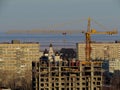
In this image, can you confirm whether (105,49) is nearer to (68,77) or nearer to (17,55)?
(17,55)

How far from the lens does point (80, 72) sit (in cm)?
2212

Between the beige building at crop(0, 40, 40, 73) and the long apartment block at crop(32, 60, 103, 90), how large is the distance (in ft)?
63.9

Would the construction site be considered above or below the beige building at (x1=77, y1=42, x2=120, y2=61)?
below

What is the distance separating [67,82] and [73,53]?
25.2 metres

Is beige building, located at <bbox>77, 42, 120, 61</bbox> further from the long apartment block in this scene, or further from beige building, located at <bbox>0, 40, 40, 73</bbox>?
the long apartment block

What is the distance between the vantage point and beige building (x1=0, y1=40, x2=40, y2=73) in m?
42.7

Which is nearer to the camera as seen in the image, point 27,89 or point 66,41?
point 27,89

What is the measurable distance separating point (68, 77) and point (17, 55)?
21948 millimetres

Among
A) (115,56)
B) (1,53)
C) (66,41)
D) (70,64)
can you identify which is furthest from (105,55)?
(70,64)

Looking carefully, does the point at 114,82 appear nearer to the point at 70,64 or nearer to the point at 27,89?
the point at 27,89

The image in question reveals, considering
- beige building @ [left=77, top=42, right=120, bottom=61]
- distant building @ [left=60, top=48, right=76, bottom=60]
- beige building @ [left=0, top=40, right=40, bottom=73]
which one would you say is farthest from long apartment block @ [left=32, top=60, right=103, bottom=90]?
beige building @ [left=77, top=42, right=120, bottom=61]

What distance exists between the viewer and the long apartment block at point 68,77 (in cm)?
2205

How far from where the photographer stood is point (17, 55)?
144ft

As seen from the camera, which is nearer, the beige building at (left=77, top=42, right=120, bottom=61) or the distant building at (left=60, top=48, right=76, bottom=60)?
the distant building at (left=60, top=48, right=76, bottom=60)
